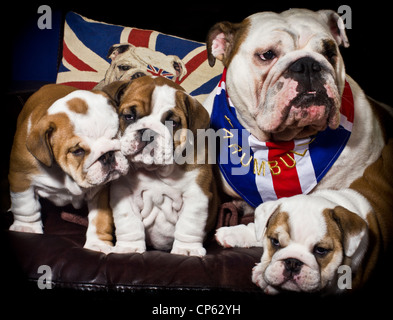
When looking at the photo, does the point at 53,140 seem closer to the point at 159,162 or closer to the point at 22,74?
the point at 159,162

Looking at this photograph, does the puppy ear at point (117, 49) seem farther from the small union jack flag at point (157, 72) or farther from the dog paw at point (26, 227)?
the dog paw at point (26, 227)

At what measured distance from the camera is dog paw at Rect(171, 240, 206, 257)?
2.11 meters

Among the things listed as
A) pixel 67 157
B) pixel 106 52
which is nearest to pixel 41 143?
pixel 67 157

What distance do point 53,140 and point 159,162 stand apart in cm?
47

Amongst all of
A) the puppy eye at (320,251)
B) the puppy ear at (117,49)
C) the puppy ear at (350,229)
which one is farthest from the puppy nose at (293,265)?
the puppy ear at (117,49)

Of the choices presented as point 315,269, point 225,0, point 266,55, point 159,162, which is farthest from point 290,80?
point 225,0

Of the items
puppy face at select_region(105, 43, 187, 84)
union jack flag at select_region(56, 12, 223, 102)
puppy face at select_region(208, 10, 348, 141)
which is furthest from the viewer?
union jack flag at select_region(56, 12, 223, 102)

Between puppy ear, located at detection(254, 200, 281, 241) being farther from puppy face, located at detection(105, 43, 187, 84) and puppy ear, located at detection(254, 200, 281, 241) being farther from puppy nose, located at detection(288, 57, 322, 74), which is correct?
puppy face, located at detection(105, 43, 187, 84)

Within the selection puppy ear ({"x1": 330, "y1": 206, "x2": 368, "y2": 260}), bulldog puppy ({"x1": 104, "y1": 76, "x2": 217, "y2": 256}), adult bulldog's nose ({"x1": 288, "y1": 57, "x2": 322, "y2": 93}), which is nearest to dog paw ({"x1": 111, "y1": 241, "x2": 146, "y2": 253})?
bulldog puppy ({"x1": 104, "y1": 76, "x2": 217, "y2": 256})

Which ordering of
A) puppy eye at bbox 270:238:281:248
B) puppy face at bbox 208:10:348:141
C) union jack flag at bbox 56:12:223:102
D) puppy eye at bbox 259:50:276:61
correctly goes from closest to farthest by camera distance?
puppy eye at bbox 270:238:281:248 < puppy face at bbox 208:10:348:141 < puppy eye at bbox 259:50:276:61 < union jack flag at bbox 56:12:223:102

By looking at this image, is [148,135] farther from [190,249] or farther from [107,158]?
[190,249]

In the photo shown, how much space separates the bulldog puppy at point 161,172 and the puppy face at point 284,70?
0.25 metres

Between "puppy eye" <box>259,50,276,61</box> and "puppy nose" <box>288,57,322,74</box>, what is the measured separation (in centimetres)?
16
